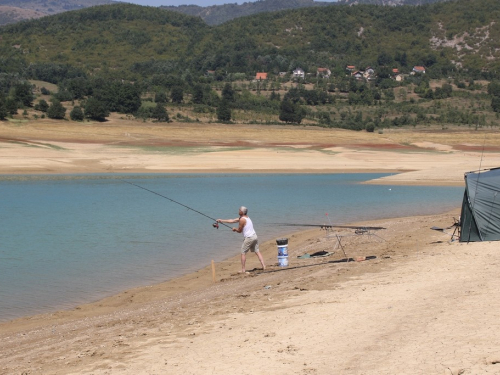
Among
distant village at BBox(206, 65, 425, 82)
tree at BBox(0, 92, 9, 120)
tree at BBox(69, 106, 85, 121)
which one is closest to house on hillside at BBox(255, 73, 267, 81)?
distant village at BBox(206, 65, 425, 82)

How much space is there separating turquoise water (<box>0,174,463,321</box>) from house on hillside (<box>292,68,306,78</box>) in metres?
77.1

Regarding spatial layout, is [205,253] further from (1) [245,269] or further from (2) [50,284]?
(2) [50,284]

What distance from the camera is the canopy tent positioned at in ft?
46.4

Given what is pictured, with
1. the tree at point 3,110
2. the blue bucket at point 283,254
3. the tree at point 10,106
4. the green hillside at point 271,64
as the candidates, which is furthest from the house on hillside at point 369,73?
the blue bucket at point 283,254

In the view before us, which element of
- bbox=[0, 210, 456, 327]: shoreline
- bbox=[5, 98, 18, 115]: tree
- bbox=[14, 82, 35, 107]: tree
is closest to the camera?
bbox=[0, 210, 456, 327]: shoreline

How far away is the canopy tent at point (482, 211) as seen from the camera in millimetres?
14148

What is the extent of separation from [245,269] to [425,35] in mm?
136888

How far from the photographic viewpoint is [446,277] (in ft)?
34.9

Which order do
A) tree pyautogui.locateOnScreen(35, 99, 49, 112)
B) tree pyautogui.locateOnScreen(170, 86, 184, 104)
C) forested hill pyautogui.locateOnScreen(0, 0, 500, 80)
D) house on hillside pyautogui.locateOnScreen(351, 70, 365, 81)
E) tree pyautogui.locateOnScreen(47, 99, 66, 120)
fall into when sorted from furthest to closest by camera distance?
forested hill pyautogui.locateOnScreen(0, 0, 500, 80)
house on hillside pyautogui.locateOnScreen(351, 70, 365, 81)
tree pyautogui.locateOnScreen(170, 86, 184, 104)
tree pyautogui.locateOnScreen(35, 99, 49, 112)
tree pyautogui.locateOnScreen(47, 99, 66, 120)

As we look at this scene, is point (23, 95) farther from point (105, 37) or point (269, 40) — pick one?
point (269, 40)

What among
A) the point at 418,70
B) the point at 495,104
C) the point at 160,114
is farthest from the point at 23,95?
the point at 418,70

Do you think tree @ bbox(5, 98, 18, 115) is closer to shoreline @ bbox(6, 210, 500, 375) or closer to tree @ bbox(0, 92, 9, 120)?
tree @ bbox(0, 92, 9, 120)

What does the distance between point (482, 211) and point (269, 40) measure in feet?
439

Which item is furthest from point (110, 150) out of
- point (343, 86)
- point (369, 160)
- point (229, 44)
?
point (229, 44)
